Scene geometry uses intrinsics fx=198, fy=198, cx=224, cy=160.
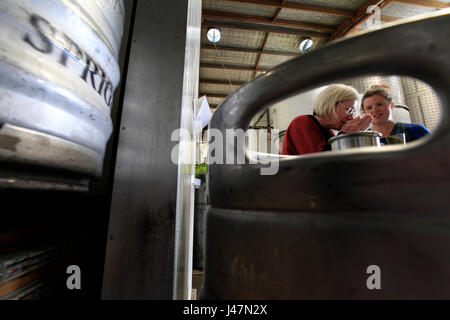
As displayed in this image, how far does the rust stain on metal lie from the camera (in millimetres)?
357

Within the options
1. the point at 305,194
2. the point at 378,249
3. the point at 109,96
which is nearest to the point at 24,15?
the point at 109,96

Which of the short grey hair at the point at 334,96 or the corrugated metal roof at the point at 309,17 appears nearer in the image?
the short grey hair at the point at 334,96

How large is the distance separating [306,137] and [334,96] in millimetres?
329

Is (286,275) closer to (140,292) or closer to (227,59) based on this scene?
(140,292)

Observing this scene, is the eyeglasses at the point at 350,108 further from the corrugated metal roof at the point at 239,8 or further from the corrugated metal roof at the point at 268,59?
the corrugated metal roof at the point at 268,59

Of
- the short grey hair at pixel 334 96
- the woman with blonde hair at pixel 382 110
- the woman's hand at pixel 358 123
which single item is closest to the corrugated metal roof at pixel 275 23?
the woman with blonde hair at pixel 382 110

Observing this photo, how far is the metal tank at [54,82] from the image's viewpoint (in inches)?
14.6

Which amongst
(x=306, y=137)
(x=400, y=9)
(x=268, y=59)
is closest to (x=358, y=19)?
(x=400, y=9)

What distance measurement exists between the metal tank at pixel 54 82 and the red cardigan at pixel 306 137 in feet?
3.59

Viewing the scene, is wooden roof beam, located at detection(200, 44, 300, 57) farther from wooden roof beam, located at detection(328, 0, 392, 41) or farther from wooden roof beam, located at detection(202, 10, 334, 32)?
wooden roof beam, located at detection(328, 0, 392, 41)

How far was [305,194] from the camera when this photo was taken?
11.9 inches

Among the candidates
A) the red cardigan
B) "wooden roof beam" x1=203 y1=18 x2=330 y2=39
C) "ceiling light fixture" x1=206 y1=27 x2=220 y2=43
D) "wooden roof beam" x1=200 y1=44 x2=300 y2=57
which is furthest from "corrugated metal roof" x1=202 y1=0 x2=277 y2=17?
the red cardigan
